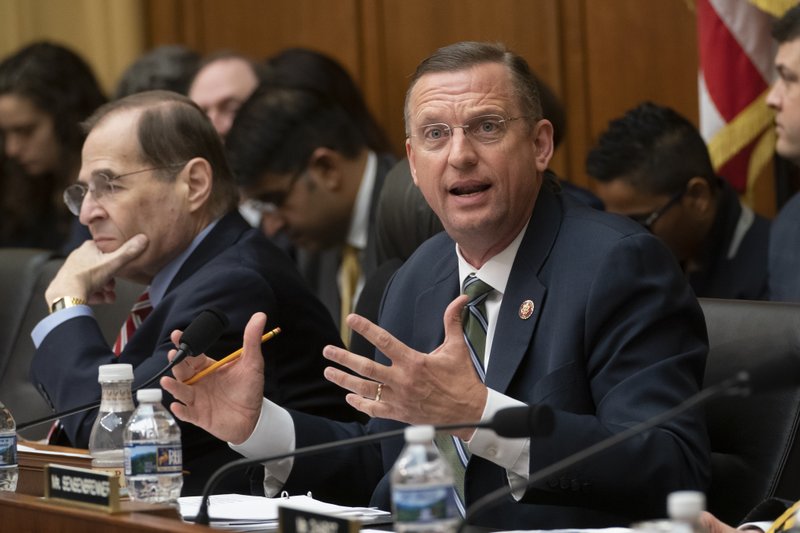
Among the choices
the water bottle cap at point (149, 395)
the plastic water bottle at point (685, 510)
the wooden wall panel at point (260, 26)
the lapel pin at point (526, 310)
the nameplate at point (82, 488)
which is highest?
the wooden wall panel at point (260, 26)

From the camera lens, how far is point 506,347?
2.39 meters

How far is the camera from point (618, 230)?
94.9 inches

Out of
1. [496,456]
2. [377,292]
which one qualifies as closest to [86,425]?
[377,292]

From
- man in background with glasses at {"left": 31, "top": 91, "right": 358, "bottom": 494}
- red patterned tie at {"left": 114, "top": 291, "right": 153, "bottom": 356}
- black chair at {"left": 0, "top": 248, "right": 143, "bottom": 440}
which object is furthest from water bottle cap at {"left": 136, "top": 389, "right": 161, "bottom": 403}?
black chair at {"left": 0, "top": 248, "right": 143, "bottom": 440}

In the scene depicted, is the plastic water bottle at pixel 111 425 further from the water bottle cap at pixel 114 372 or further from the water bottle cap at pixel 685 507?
the water bottle cap at pixel 685 507

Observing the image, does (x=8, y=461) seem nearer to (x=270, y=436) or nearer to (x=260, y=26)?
(x=270, y=436)

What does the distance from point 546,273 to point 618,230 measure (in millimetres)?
153

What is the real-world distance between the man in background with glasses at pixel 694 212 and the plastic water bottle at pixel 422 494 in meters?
2.45

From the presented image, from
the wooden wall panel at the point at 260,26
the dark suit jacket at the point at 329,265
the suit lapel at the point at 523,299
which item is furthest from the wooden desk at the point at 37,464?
the wooden wall panel at the point at 260,26

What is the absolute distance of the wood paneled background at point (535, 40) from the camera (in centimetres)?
472

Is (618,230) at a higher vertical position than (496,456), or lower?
higher

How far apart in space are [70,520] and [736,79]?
2998 millimetres

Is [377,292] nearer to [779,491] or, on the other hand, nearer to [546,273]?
[546,273]

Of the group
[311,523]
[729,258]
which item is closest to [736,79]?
[729,258]
